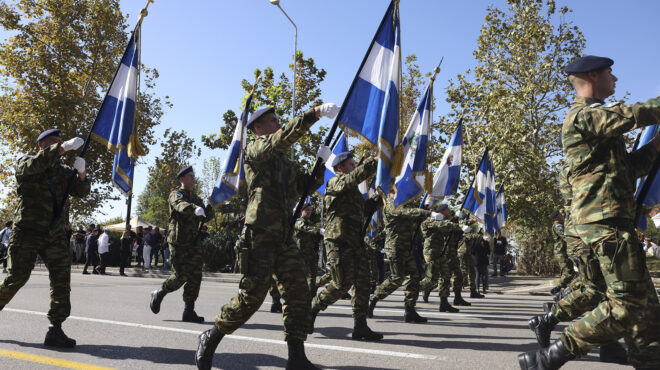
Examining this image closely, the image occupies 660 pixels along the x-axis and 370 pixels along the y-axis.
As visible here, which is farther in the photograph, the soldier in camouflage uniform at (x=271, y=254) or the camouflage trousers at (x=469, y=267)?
the camouflage trousers at (x=469, y=267)

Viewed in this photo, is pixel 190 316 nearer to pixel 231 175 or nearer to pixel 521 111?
pixel 231 175

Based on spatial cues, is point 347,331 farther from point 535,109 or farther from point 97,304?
point 535,109

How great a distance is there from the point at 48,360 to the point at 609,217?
459 centimetres

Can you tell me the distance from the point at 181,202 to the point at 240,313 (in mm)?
3202

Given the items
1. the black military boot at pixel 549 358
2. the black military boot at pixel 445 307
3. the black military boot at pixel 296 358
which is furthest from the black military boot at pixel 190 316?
the black military boot at pixel 549 358

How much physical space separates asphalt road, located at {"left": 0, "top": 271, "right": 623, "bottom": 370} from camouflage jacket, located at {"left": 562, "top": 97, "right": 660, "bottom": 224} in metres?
1.92

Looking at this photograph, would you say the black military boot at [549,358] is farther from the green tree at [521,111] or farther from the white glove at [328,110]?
the green tree at [521,111]

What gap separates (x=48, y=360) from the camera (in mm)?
4469

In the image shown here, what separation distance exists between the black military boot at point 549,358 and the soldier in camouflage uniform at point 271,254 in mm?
1633

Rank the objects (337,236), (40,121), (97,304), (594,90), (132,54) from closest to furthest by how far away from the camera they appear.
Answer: (594,90) < (337,236) < (132,54) < (97,304) < (40,121)

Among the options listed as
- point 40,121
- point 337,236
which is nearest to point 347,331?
point 337,236

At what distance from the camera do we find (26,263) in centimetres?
505

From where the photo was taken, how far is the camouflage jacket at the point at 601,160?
3.15 m

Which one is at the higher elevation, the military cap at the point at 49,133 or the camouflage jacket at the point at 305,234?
the military cap at the point at 49,133
